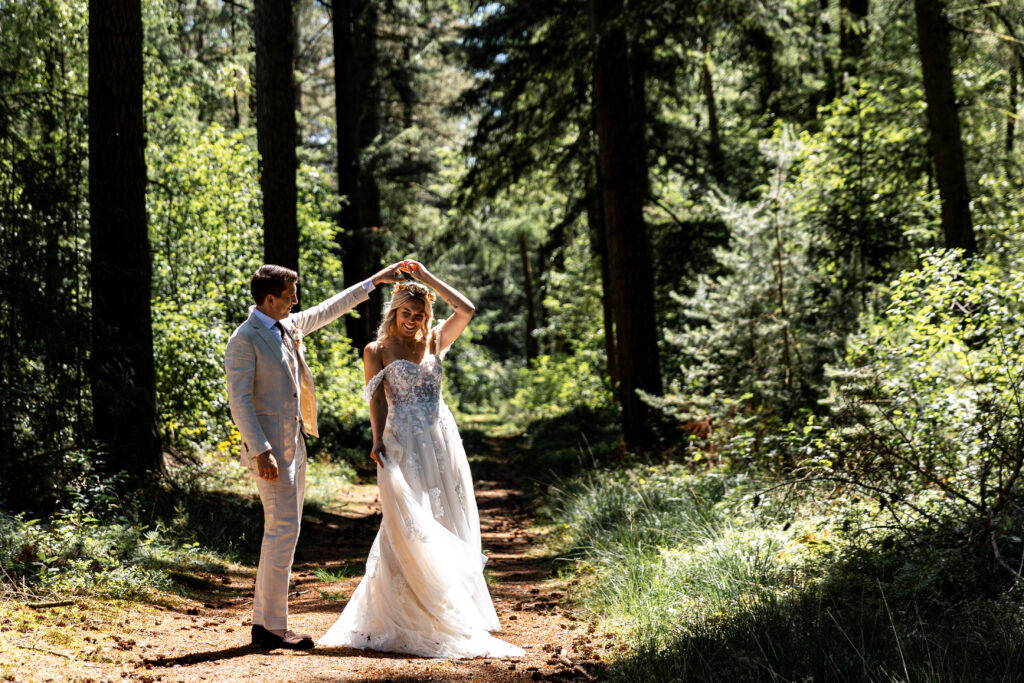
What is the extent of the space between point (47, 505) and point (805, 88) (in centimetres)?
1475

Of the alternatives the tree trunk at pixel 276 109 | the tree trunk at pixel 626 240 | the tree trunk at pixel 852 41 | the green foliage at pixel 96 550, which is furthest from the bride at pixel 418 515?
the tree trunk at pixel 852 41

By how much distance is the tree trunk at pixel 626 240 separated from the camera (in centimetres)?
1180

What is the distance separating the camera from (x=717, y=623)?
181 inches

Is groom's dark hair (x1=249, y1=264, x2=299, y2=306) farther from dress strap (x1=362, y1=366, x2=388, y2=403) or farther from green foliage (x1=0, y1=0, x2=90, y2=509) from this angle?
green foliage (x1=0, y1=0, x2=90, y2=509)

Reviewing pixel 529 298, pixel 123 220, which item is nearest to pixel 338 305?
pixel 123 220

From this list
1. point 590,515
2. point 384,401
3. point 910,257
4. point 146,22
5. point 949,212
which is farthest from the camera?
point 146,22

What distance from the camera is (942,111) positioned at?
10.9 meters

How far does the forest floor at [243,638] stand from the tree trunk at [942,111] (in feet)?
22.9

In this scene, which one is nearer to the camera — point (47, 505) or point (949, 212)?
point (47, 505)

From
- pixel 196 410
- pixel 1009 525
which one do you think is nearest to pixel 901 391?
pixel 1009 525

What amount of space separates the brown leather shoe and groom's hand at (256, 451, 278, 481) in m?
0.98

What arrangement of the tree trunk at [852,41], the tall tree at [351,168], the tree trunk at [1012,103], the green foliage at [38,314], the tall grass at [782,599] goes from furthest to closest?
the tall tree at [351,168] → the tree trunk at [852,41] → the tree trunk at [1012,103] → the green foliage at [38,314] → the tall grass at [782,599]

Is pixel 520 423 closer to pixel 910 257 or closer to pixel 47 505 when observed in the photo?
pixel 910 257

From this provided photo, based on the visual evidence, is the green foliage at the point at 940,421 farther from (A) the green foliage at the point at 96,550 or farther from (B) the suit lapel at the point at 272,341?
(A) the green foliage at the point at 96,550
